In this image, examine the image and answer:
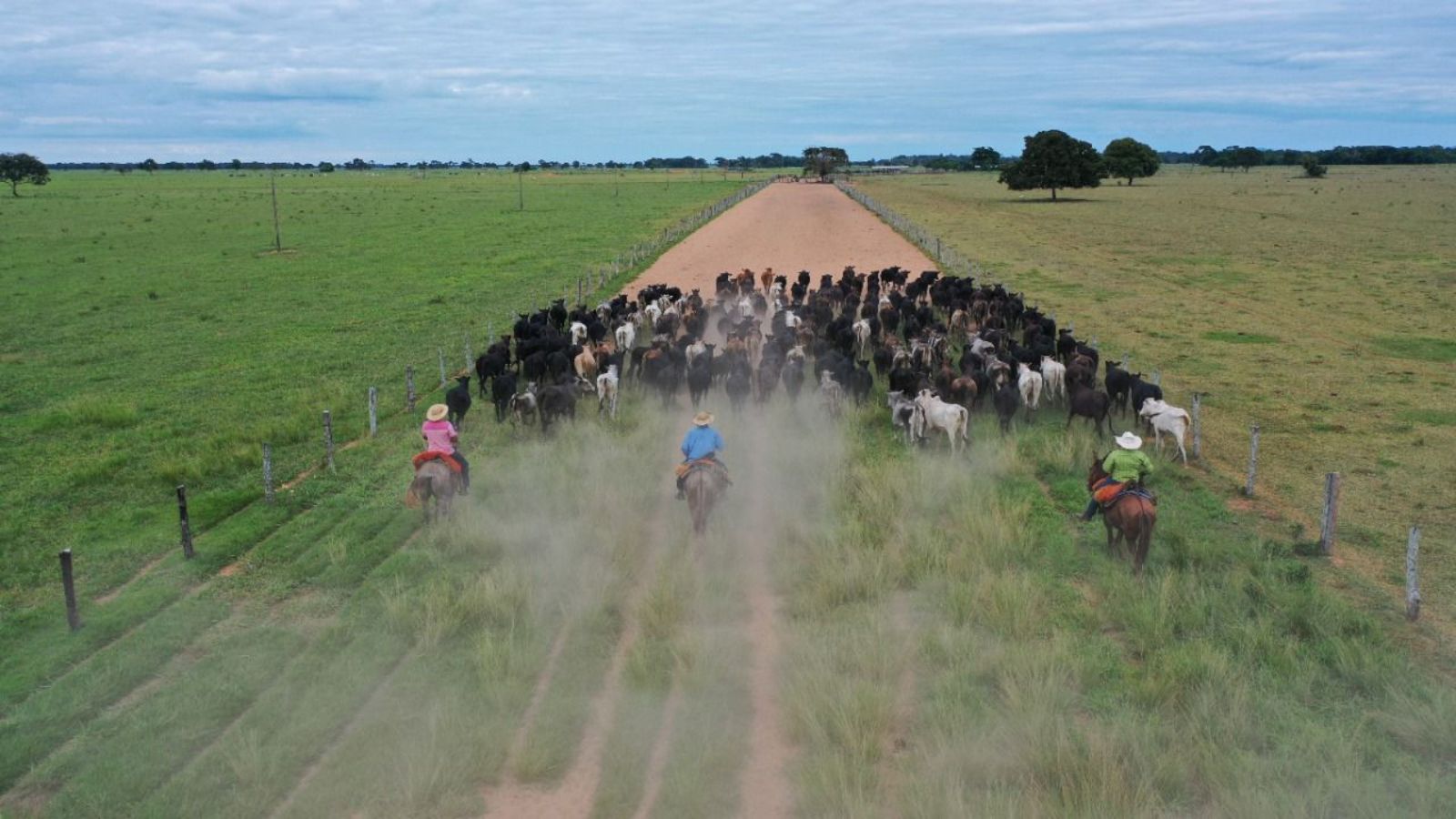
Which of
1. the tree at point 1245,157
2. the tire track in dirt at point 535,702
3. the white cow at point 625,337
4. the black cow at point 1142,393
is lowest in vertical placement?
the tire track in dirt at point 535,702

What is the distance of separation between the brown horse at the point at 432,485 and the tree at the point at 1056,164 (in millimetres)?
75628

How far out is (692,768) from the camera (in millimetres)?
6676

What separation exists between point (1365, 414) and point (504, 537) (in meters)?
14.9

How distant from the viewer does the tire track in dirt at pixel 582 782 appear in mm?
6461

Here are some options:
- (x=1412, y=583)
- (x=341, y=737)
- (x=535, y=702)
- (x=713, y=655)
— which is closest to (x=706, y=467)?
(x=713, y=655)

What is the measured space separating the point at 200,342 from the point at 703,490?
1915cm

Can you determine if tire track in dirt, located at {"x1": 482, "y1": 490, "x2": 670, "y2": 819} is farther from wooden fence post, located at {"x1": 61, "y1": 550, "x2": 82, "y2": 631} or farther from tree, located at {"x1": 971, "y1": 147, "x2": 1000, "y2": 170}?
tree, located at {"x1": 971, "y1": 147, "x2": 1000, "y2": 170}

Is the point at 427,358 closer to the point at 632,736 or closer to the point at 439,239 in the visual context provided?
the point at 632,736

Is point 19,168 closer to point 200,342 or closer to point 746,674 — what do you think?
point 200,342

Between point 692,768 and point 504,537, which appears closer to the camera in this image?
point 692,768

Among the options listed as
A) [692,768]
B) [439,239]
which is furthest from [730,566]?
[439,239]

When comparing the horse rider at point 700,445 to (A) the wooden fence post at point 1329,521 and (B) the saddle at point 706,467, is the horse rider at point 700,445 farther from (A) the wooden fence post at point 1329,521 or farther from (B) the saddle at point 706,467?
(A) the wooden fence post at point 1329,521

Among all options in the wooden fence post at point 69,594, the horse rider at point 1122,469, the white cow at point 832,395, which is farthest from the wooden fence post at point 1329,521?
the wooden fence post at point 69,594

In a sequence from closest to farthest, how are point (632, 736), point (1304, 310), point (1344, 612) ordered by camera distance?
point (632, 736)
point (1344, 612)
point (1304, 310)
